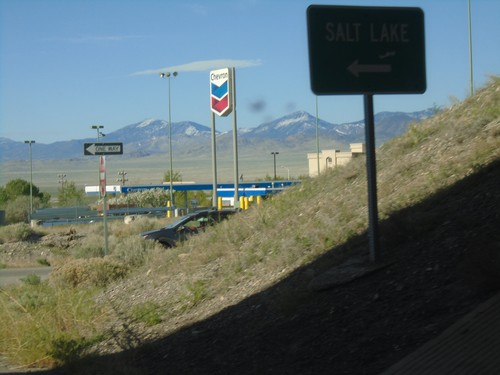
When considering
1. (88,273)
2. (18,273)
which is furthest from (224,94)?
(88,273)

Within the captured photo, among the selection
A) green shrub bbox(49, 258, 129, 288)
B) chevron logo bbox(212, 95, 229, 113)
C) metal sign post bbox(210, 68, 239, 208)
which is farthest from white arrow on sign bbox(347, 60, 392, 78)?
chevron logo bbox(212, 95, 229, 113)

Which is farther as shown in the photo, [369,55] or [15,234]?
[15,234]

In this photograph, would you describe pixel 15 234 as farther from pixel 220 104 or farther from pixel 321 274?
pixel 321 274

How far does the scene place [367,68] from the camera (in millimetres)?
8750

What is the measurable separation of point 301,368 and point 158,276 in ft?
26.5

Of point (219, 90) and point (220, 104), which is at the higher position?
point (219, 90)

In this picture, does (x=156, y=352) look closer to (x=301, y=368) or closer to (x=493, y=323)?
(x=301, y=368)

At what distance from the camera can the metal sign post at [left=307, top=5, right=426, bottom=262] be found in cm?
862

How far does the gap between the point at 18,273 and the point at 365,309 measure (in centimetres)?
2036

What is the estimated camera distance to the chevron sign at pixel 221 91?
115ft

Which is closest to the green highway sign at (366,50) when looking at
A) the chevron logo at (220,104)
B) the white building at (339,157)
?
the white building at (339,157)

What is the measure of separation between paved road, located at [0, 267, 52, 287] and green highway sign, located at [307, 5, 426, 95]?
16740 mm

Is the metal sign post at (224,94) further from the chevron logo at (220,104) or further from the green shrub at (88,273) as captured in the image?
the green shrub at (88,273)

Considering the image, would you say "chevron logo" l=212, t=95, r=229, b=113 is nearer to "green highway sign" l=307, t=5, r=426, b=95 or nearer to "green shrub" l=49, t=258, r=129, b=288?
"green shrub" l=49, t=258, r=129, b=288
